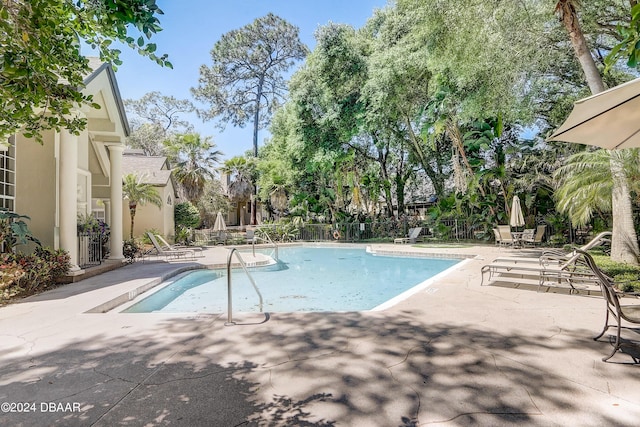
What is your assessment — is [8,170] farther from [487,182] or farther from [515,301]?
[487,182]

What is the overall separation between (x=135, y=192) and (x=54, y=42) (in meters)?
15.3

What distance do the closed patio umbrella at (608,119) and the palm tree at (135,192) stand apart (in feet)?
57.2

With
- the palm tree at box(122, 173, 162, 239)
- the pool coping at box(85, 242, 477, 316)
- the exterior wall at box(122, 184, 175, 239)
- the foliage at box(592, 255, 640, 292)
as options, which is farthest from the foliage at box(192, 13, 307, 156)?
the foliage at box(592, 255, 640, 292)

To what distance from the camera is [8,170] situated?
820cm

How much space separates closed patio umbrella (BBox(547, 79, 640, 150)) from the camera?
3359 millimetres

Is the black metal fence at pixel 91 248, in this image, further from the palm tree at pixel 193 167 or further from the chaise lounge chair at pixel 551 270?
the palm tree at pixel 193 167

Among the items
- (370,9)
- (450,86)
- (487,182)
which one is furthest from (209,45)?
(487,182)

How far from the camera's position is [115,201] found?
11.3m

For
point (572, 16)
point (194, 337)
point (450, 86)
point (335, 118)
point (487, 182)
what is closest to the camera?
point (194, 337)

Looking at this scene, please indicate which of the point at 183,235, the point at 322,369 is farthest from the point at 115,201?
the point at 322,369

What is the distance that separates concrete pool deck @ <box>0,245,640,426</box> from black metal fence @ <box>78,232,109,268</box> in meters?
5.10

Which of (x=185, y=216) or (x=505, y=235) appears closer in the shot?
(x=505, y=235)

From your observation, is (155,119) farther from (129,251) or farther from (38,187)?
(38,187)

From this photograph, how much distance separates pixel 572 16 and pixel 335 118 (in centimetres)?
1348
